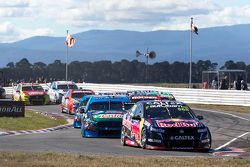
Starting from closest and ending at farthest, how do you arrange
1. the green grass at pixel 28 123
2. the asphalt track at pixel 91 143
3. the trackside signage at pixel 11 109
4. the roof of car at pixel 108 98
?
the asphalt track at pixel 91 143, the roof of car at pixel 108 98, the green grass at pixel 28 123, the trackside signage at pixel 11 109

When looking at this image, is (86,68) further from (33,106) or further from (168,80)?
(33,106)

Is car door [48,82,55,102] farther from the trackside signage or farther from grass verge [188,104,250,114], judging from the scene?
the trackside signage

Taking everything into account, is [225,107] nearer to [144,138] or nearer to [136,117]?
[136,117]

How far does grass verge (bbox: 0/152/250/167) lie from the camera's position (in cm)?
1278

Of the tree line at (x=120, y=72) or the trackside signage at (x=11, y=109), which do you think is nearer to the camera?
the trackside signage at (x=11, y=109)

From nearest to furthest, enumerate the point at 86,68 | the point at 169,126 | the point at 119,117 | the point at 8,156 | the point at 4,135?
the point at 8,156 < the point at 169,126 < the point at 119,117 < the point at 4,135 < the point at 86,68

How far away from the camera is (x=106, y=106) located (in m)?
22.2

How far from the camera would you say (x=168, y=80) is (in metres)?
75.5

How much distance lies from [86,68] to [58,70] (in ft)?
10.4

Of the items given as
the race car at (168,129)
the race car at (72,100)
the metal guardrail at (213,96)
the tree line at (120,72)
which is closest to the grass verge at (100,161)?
the race car at (168,129)

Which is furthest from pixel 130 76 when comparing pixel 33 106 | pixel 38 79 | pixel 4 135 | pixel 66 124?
pixel 4 135

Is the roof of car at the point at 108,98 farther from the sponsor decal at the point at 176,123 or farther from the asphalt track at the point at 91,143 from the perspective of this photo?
the sponsor decal at the point at 176,123

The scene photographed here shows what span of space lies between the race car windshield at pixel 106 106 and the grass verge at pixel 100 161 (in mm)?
7727

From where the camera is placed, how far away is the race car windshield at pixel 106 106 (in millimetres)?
22145
